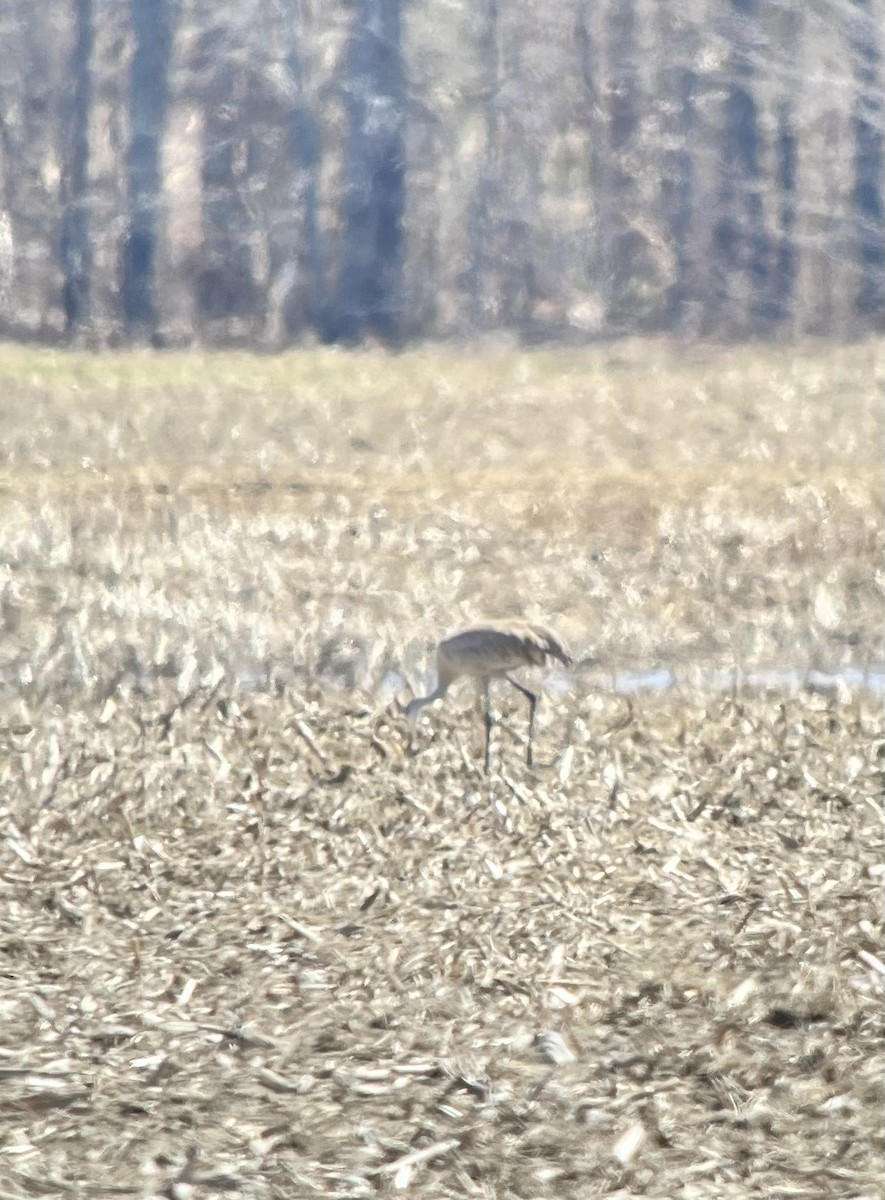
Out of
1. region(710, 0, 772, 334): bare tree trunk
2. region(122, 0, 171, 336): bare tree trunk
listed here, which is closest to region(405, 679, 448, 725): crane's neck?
region(710, 0, 772, 334): bare tree trunk

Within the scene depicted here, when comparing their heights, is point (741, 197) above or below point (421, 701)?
above

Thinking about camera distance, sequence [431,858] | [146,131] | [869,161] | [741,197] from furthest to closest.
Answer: [741,197] < [869,161] < [146,131] < [431,858]

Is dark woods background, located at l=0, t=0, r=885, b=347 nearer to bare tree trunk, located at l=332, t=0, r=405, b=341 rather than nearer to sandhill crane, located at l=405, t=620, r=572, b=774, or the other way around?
bare tree trunk, located at l=332, t=0, r=405, b=341

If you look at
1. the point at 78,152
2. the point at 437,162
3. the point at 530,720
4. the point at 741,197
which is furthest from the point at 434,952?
the point at 741,197

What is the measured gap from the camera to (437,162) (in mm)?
33500

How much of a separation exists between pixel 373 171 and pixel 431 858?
28.1 metres

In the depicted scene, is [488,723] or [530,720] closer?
[488,723]

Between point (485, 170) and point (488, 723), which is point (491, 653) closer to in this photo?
point (488, 723)

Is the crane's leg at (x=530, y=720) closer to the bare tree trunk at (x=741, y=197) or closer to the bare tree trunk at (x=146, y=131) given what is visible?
the bare tree trunk at (x=741, y=197)

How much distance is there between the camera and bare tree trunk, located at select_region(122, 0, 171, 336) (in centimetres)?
3241

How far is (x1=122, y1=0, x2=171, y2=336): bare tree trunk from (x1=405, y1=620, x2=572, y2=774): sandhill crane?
78.6ft

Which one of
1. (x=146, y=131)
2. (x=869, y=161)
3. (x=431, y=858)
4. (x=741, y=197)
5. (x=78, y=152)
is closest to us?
(x=431, y=858)

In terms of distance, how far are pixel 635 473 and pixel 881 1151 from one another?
37.8 feet

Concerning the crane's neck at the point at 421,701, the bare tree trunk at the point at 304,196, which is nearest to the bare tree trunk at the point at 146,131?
the bare tree trunk at the point at 304,196
